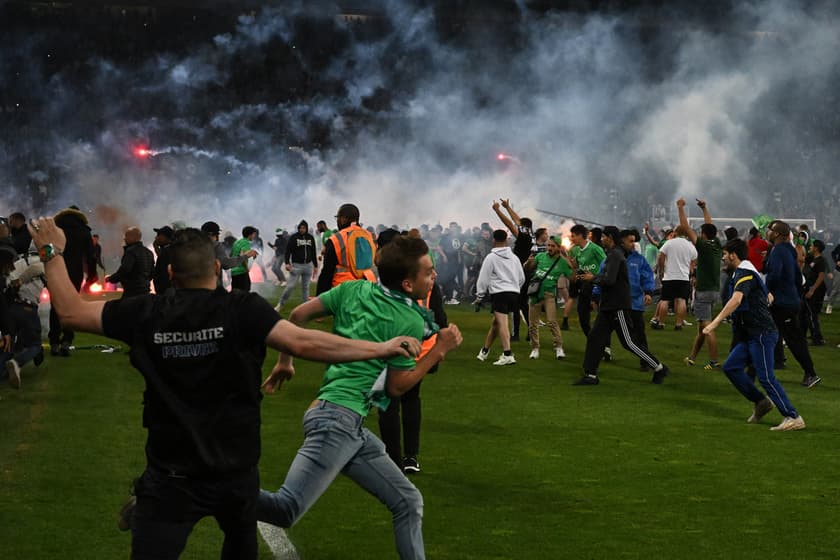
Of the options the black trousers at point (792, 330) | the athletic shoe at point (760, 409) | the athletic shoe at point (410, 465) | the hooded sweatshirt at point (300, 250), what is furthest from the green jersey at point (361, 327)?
the hooded sweatshirt at point (300, 250)

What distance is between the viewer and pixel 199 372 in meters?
3.72

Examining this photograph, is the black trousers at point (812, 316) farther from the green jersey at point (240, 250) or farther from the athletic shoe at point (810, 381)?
the green jersey at point (240, 250)

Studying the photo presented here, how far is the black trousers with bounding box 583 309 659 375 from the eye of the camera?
503 inches

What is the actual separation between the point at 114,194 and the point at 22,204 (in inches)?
294

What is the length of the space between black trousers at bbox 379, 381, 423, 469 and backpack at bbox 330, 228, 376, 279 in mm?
3355

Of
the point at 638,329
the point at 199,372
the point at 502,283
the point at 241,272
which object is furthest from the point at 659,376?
the point at 199,372

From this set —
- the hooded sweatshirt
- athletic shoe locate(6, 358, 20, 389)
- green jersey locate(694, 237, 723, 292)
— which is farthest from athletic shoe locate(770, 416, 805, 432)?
the hooded sweatshirt

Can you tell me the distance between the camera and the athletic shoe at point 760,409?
33.3ft

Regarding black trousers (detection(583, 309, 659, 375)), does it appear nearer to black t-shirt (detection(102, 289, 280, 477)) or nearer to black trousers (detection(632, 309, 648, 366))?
black trousers (detection(632, 309, 648, 366))

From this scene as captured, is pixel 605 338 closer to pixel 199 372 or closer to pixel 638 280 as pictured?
pixel 638 280

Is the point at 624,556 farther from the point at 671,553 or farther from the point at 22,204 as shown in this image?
the point at 22,204

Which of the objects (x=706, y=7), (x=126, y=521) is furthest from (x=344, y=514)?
(x=706, y=7)

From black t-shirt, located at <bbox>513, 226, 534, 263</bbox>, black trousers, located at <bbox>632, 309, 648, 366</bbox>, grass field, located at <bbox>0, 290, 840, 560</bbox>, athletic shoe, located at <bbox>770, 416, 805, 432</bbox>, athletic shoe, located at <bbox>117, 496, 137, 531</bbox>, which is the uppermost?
black t-shirt, located at <bbox>513, 226, 534, 263</bbox>

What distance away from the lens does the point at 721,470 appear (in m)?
8.17
